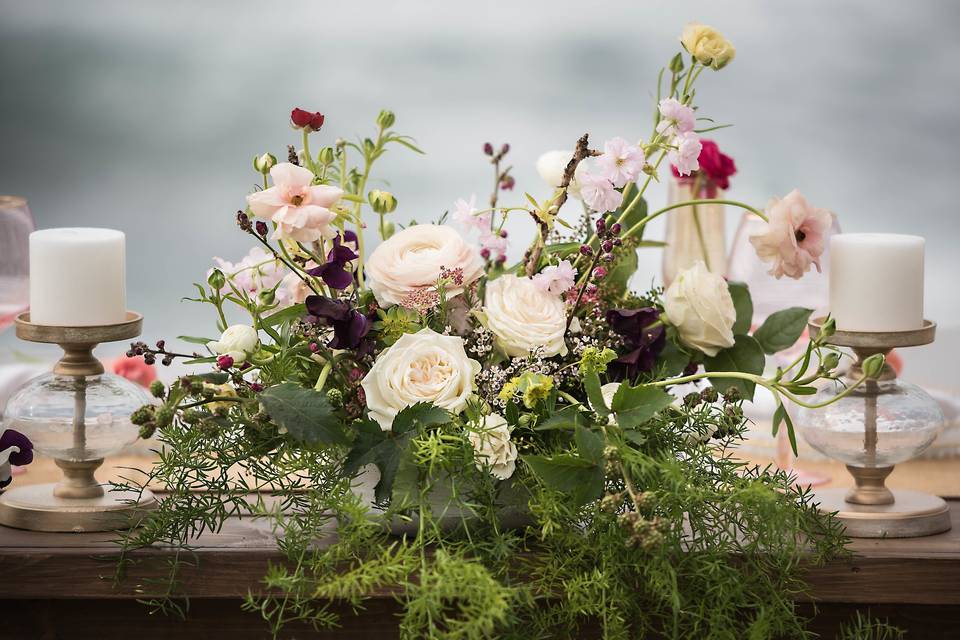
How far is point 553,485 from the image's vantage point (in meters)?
0.85

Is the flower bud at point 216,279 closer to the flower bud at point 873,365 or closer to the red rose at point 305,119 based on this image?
the red rose at point 305,119

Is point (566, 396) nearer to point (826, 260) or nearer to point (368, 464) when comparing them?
point (368, 464)

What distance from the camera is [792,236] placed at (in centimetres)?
100

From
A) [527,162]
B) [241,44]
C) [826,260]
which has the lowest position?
[826,260]

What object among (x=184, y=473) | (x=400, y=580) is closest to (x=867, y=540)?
(x=400, y=580)

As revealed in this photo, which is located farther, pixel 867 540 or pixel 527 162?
pixel 527 162

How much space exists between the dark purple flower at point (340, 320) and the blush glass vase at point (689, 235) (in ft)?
2.11

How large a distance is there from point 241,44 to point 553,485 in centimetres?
250

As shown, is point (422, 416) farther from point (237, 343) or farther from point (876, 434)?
point (876, 434)

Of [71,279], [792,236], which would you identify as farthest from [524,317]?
[71,279]

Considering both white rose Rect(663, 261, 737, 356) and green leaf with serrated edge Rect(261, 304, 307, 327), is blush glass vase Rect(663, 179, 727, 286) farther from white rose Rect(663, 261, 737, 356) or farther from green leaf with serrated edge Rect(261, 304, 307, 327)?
green leaf with serrated edge Rect(261, 304, 307, 327)

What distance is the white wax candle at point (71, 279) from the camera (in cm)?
101

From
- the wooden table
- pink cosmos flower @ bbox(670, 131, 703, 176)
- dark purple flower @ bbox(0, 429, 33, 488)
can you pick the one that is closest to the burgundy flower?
pink cosmos flower @ bbox(670, 131, 703, 176)

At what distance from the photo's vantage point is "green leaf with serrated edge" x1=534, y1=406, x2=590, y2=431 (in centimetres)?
87
